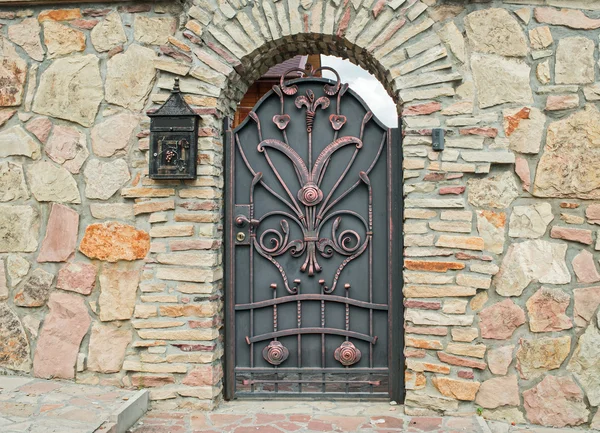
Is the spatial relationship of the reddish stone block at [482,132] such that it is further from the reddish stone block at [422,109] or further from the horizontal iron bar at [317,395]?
the horizontal iron bar at [317,395]

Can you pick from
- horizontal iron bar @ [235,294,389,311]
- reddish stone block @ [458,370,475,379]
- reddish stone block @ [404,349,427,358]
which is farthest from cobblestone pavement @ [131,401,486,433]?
horizontal iron bar @ [235,294,389,311]

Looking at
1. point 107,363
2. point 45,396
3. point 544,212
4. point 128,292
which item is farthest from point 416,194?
point 45,396

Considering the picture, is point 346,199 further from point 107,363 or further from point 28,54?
point 28,54

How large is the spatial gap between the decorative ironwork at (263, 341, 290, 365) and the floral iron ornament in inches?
14.7

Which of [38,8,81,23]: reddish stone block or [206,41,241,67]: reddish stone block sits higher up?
[38,8,81,23]: reddish stone block

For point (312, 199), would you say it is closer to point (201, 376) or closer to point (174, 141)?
point (174, 141)

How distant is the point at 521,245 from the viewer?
11.1 ft

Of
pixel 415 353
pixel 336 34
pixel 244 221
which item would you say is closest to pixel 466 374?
pixel 415 353

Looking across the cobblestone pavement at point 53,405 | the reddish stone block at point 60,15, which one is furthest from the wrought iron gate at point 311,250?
the reddish stone block at point 60,15

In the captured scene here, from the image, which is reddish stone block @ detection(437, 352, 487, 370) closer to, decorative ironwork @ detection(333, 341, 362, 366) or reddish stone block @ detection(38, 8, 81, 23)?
decorative ironwork @ detection(333, 341, 362, 366)

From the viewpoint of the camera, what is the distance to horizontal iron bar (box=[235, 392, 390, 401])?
144 inches

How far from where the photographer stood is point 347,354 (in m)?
3.64

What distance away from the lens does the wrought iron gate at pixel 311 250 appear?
12.0 feet

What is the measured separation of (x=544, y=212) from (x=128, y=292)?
264 centimetres
